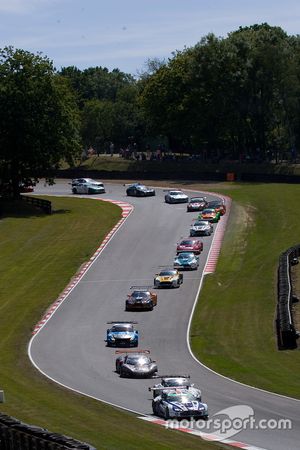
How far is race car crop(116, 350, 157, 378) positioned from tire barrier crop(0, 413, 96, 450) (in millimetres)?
14009

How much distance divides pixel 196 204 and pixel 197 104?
38.9 metres

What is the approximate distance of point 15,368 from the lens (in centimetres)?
4272

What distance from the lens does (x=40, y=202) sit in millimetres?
97562

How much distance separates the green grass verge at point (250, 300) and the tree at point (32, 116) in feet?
57.4

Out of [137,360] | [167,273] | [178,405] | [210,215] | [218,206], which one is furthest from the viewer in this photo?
[218,206]

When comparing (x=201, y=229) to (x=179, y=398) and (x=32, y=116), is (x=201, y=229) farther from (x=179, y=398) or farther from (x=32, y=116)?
(x=179, y=398)

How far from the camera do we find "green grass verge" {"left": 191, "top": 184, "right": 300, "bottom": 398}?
135 feet

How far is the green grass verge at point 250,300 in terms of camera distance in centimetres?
4123

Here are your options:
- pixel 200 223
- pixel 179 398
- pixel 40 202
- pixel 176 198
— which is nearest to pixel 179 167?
pixel 40 202

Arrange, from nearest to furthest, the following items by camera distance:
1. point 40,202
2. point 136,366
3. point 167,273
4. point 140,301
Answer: point 136,366 → point 140,301 → point 167,273 → point 40,202

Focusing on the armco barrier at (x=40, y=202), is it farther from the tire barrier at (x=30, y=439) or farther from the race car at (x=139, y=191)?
the tire barrier at (x=30, y=439)

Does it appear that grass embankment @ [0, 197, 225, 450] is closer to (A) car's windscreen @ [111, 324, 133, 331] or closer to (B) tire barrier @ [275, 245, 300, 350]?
(A) car's windscreen @ [111, 324, 133, 331]

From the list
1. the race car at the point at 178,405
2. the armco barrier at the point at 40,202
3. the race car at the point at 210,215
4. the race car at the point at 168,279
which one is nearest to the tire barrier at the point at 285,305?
the race car at the point at 168,279

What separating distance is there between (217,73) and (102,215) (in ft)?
126
